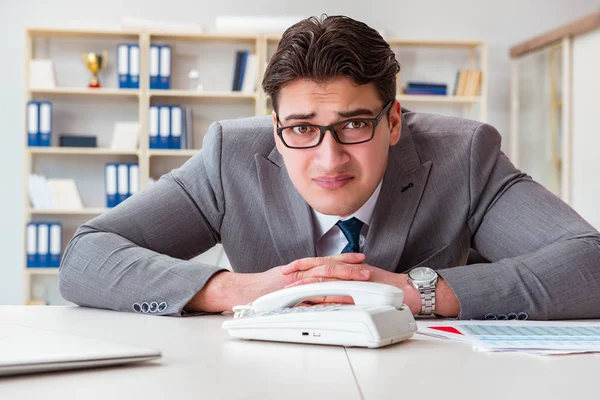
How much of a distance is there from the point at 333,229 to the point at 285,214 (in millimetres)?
117

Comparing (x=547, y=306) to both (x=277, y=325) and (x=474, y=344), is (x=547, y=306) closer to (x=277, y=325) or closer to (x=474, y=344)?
(x=474, y=344)

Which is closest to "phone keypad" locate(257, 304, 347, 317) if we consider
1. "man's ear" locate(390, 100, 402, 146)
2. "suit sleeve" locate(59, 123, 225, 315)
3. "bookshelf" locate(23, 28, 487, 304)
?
"suit sleeve" locate(59, 123, 225, 315)

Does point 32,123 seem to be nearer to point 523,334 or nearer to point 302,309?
point 302,309

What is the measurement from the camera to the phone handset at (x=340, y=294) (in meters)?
1.17

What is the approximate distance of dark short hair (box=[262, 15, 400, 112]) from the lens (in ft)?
5.24

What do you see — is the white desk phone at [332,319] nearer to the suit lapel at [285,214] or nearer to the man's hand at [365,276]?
the man's hand at [365,276]

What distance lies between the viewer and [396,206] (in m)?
1.80

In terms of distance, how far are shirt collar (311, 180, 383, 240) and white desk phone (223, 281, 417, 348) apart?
1.98 ft

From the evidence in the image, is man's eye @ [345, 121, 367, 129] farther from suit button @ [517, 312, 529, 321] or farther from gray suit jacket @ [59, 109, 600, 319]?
suit button @ [517, 312, 529, 321]

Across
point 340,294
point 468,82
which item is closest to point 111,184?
point 468,82

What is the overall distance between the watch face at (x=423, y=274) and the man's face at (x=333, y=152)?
25 cm

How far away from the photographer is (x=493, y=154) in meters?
1.90

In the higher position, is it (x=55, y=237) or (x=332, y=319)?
(x=332, y=319)

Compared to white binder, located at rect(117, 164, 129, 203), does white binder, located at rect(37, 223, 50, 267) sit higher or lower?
lower
